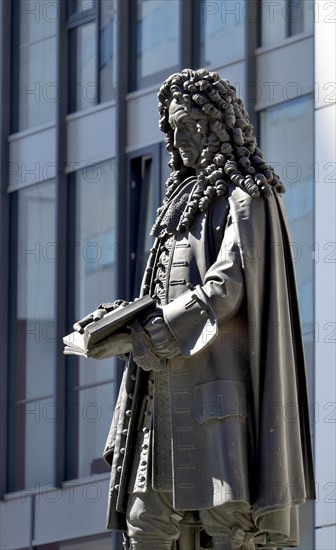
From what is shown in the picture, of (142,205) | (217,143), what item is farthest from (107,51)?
(217,143)

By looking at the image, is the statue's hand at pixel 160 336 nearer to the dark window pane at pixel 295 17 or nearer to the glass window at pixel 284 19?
the glass window at pixel 284 19

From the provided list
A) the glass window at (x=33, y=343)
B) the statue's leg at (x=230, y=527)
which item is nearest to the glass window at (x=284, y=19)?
the glass window at (x=33, y=343)

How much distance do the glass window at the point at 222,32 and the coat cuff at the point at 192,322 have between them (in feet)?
48.0

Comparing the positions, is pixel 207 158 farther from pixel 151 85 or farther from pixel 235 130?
pixel 151 85

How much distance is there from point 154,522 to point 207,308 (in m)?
1.26

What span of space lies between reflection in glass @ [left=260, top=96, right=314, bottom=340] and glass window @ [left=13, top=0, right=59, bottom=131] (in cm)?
537

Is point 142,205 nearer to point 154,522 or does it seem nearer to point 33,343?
point 33,343

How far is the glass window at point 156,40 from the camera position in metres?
28.6

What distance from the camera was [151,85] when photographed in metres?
28.8

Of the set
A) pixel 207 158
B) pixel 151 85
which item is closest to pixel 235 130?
pixel 207 158

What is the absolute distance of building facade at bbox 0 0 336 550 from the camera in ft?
83.9

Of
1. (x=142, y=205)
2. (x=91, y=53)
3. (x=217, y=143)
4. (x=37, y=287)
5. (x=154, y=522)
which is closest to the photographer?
(x=154, y=522)

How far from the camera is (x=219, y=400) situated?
12.5 metres

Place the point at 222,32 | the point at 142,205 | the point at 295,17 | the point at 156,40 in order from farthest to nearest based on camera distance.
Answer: the point at 156,40, the point at 142,205, the point at 222,32, the point at 295,17
